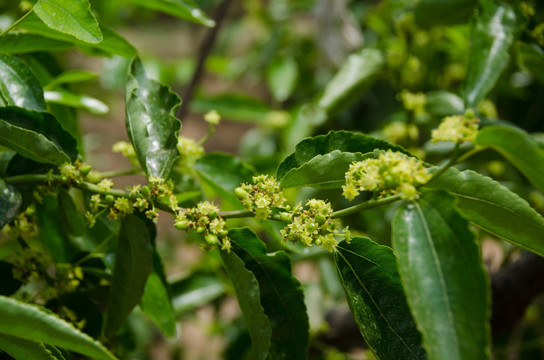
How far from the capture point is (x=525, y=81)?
196cm

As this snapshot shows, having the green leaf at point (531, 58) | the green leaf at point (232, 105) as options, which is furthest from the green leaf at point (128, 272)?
the green leaf at point (232, 105)

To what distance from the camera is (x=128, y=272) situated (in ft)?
2.64

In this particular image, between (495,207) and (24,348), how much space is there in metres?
0.62

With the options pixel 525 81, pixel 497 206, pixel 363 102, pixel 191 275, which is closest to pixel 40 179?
pixel 497 206

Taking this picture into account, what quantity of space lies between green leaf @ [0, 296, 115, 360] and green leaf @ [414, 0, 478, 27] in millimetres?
1131

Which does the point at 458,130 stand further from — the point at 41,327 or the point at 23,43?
the point at 23,43

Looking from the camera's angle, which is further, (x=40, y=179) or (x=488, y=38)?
(x=488, y=38)

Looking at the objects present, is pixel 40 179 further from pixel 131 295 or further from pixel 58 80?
pixel 58 80

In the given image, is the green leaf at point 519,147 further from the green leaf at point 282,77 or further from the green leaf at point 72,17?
the green leaf at point 282,77

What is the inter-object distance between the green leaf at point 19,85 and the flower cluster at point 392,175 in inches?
20.6

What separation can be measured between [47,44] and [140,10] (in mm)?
1966

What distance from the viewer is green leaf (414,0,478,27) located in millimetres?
1273

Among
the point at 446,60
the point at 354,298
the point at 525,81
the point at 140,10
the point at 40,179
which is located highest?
the point at 140,10

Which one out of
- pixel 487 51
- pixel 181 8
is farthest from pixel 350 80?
pixel 181 8
